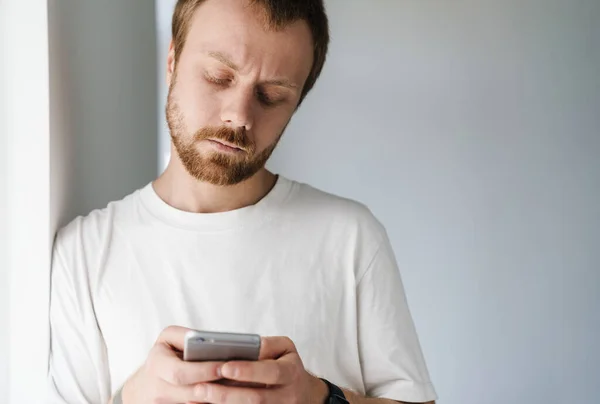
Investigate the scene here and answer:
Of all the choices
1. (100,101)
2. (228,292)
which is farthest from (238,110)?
(100,101)

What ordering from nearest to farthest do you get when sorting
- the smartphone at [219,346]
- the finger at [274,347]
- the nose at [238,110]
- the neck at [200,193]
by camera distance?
the smartphone at [219,346] < the finger at [274,347] < the nose at [238,110] < the neck at [200,193]

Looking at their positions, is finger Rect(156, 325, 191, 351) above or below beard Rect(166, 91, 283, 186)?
below

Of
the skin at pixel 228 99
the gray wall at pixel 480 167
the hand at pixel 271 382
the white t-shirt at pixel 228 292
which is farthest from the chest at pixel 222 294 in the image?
the gray wall at pixel 480 167

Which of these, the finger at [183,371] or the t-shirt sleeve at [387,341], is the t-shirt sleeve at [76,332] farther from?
the t-shirt sleeve at [387,341]

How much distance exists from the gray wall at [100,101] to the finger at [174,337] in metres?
0.40

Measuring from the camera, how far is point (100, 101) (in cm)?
156

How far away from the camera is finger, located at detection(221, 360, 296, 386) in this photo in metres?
0.95

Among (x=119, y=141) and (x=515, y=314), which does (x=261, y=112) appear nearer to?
(x=119, y=141)

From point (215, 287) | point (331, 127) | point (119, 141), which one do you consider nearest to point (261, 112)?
point (215, 287)

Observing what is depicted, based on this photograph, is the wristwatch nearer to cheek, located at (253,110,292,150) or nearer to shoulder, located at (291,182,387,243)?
shoulder, located at (291,182,387,243)

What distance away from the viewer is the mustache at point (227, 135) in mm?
1256

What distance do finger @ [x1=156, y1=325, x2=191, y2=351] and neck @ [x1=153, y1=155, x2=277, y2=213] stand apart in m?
0.36

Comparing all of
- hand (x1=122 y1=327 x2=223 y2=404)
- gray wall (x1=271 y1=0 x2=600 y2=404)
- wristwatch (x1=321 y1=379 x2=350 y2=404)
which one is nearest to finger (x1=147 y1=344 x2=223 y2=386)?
hand (x1=122 y1=327 x2=223 y2=404)

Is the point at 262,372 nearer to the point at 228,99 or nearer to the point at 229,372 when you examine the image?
the point at 229,372
